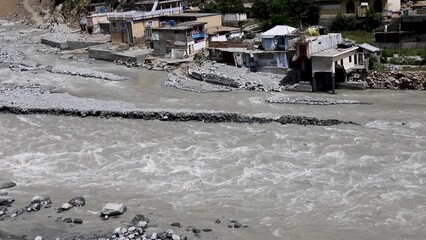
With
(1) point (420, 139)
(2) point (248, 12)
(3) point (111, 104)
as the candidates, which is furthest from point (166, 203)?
(2) point (248, 12)

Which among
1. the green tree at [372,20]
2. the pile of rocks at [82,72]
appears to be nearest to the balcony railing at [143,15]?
the pile of rocks at [82,72]

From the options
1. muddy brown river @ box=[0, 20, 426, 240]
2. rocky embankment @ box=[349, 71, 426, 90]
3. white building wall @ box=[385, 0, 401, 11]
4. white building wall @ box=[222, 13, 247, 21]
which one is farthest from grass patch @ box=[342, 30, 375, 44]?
white building wall @ box=[222, 13, 247, 21]

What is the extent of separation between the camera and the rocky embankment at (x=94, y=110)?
2267 centimetres

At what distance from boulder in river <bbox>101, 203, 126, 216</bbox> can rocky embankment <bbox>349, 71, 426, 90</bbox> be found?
53.8 feet

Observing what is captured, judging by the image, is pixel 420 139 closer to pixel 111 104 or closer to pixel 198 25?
pixel 111 104

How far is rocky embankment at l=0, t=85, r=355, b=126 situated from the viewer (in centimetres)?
2267

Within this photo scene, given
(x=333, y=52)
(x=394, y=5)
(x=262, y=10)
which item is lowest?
(x=333, y=52)

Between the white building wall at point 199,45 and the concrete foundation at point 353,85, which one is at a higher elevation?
the white building wall at point 199,45

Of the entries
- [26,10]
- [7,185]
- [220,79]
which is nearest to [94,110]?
[220,79]

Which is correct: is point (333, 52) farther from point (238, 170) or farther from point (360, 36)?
point (238, 170)

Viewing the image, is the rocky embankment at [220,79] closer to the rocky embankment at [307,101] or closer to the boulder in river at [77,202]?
the rocky embankment at [307,101]

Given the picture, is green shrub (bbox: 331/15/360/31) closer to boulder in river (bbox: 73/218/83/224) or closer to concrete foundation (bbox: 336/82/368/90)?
concrete foundation (bbox: 336/82/368/90)

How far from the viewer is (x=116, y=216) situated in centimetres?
1495

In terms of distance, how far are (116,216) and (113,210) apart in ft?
0.59
